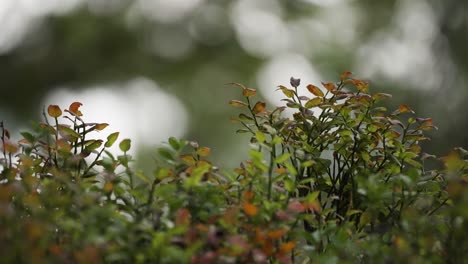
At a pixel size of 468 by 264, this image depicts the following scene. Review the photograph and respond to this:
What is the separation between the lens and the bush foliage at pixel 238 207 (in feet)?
5.18

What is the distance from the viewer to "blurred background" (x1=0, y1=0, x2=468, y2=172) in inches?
542

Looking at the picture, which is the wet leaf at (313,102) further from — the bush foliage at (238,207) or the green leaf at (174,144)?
the green leaf at (174,144)

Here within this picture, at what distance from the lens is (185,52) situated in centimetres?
1503

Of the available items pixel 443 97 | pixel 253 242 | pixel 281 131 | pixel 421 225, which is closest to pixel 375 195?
pixel 421 225

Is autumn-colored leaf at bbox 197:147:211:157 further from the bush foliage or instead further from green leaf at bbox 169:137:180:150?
green leaf at bbox 169:137:180:150

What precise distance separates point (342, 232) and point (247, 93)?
70 cm

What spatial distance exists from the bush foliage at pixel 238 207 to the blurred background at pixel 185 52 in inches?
425

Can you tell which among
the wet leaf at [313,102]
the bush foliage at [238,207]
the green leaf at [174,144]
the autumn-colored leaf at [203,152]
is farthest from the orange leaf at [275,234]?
the wet leaf at [313,102]

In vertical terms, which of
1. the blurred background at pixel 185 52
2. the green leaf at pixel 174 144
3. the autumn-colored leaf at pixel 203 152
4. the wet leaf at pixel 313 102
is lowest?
the green leaf at pixel 174 144

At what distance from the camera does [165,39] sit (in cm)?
1523

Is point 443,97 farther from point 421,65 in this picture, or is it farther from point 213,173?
point 213,173

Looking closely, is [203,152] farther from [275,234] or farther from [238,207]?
[275,234]

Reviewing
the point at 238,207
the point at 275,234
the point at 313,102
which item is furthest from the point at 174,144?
the point at 313,102

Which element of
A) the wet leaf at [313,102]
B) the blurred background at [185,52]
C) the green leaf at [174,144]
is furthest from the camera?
the blurred background at [185,52]
